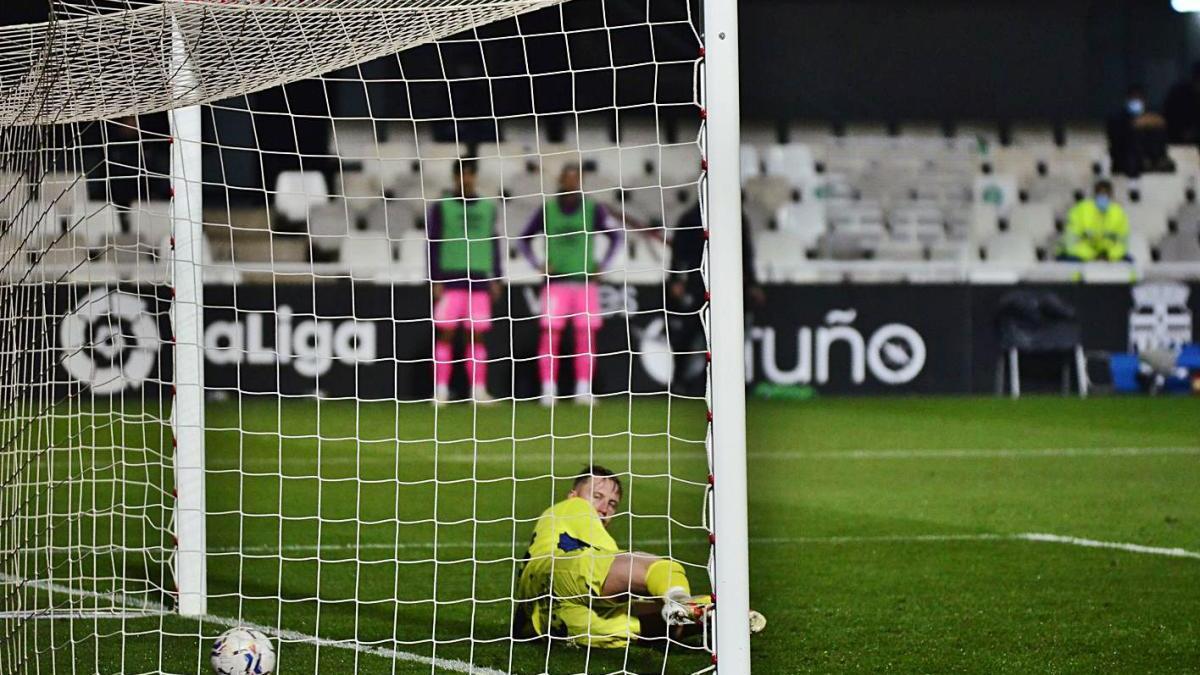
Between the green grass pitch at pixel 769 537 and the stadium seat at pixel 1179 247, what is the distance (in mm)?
5025

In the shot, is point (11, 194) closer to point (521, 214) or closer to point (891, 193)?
point (521, 214)

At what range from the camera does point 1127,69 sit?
17578 millimetres

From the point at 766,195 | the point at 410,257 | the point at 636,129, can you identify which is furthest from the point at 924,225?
the point at 410,257

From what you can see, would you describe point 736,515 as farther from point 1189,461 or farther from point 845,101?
point 845,101

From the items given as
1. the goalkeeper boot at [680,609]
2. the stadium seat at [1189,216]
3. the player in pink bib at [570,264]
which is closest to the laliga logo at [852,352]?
the player in pink bib at [570,264]

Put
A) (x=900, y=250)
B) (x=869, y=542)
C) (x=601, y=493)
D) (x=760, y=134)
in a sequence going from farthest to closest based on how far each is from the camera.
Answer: (x=900, y=250), (x=760, y=134), (x=869, y=542), (x=601, y=493)

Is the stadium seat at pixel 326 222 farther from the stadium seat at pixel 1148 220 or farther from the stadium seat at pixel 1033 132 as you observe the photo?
the stadium seat at pixel 1148 220

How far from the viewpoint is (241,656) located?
13.7 feet

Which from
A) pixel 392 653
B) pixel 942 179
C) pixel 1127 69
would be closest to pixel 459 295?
pixel 942 179

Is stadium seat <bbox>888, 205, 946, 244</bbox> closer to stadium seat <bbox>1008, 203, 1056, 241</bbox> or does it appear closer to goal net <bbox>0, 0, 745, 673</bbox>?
stadium seat <bbox>1008, 203, 1056, 241</bbox>

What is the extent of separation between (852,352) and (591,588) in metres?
10.0

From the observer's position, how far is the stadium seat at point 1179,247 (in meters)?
17.5

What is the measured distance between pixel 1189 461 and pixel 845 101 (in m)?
8.11

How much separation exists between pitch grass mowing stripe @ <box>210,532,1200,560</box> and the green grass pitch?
0.03 metres
